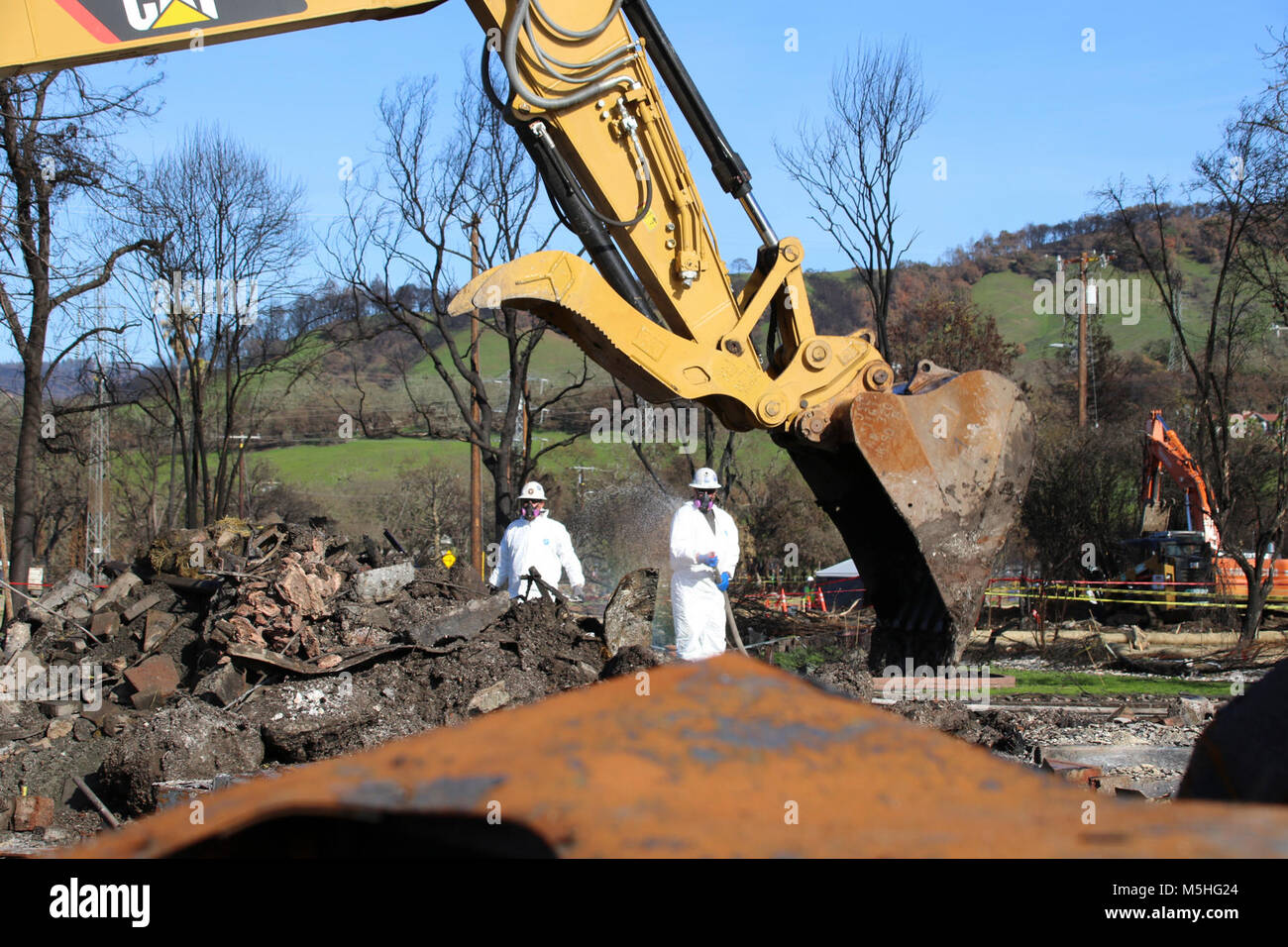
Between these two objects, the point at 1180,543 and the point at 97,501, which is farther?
the point at 97,501

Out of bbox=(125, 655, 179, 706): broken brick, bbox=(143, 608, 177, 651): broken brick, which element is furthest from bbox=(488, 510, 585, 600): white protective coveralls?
bbox=(143, 608, 177, 651): broken brick

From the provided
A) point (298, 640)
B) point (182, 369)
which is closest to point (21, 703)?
point (298, 640)

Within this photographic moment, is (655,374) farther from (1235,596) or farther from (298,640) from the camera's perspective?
(1235,596)

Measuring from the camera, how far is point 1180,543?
19.2 m

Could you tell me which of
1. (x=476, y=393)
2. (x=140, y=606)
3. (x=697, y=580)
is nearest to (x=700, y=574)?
(x=697, y=580)

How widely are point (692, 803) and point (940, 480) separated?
6.38 m

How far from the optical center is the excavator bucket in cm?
715

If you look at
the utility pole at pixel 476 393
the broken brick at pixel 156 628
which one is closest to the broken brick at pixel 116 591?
the broken brick at pixel 156 628

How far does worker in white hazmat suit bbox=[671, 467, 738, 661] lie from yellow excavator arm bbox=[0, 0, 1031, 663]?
1374mm

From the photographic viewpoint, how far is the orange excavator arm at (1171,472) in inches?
771

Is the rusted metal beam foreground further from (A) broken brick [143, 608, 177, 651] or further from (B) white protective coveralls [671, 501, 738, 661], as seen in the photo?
(A) broken brick [143, 608, 177, 651]

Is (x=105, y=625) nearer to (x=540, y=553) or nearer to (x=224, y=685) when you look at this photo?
(x=224, y=685)

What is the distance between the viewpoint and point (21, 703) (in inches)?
376

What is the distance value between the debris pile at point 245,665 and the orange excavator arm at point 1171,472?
14301mm
